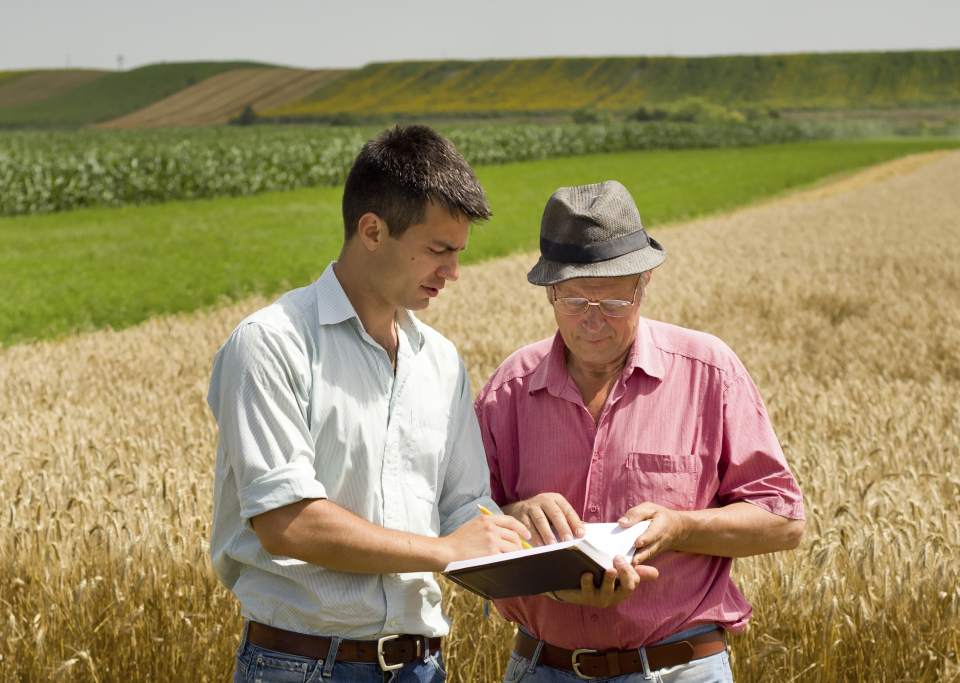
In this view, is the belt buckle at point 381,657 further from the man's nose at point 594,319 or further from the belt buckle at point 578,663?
the man's nose at point 594,319

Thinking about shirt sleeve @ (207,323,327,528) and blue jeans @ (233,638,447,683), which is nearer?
shirt sleeve @ (207,323,327,528)

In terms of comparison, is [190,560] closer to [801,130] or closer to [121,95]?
[801,130]

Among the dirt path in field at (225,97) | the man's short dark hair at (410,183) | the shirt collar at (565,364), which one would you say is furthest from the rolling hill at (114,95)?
the man's short dark hair at (410,183)

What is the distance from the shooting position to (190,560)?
4055mm

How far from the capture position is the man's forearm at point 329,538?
80.7 inches

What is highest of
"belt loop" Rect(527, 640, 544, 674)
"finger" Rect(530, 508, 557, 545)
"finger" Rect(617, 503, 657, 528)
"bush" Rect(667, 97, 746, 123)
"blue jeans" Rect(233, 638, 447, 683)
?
"bush" Rect(667, 97, 746, 123)

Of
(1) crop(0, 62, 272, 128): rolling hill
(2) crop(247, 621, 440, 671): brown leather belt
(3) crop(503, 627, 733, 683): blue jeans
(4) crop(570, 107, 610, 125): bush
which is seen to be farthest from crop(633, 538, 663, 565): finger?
(1) crop(0, 62, 272, 128): rolling hill

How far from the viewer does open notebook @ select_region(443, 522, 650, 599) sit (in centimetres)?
206

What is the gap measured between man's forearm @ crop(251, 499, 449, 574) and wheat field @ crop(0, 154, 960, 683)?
1.66 metres

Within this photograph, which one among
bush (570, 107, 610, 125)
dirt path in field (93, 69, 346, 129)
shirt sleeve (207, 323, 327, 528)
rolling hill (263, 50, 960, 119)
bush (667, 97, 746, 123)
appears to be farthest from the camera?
rolling hill (263, 50, 960, 119)

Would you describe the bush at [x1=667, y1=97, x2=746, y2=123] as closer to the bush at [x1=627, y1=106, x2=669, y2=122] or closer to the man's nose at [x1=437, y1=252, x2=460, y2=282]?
the bush at [x1=627, y1=106, x2=669, y2=122]

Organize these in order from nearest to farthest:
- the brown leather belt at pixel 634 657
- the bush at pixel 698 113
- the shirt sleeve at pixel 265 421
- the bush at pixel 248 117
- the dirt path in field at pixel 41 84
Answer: the shirt sleeve at pixel 265 421, the brown leather belt at pixel 634 657, the bush at pixel 248 117, the bush at pixel 698 113, the dirt path in field at pixel 41 84

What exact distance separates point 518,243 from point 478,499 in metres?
23.7

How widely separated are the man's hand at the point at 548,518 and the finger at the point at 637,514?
109 millimetres
